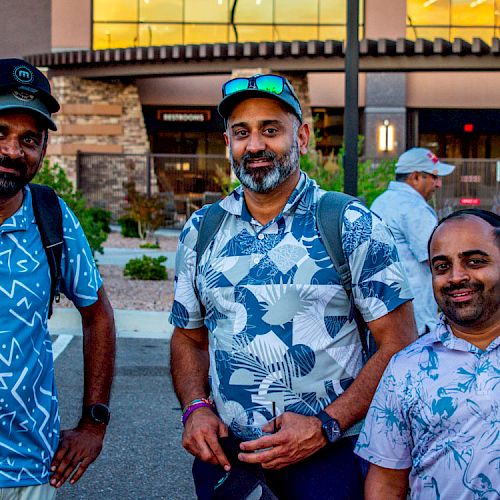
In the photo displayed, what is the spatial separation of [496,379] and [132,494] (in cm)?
364

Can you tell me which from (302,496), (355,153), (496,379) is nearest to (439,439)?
(496,379)

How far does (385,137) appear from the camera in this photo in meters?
31.2

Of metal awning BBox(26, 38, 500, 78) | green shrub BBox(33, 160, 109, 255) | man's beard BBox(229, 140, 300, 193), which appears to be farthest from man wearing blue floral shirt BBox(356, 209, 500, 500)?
metal awning BBox(26, 38, 500, 78)

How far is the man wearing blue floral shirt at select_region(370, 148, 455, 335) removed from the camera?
21.7 feet

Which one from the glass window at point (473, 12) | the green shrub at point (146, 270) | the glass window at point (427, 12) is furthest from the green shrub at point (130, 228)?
the glass window at point (473, 12)

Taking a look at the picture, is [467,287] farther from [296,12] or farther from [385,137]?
[296,12]

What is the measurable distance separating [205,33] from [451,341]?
32503 mm

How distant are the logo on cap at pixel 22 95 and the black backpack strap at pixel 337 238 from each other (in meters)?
0.98

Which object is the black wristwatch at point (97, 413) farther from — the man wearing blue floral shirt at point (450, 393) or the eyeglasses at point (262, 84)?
the eyeglasses at point (262, 84)

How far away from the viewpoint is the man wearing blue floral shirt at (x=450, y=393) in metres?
2.65

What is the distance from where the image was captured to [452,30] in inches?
1313

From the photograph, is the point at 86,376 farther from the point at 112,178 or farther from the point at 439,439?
the point at 112,178

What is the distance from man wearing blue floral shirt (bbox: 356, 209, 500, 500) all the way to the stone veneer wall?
2803 centimetres

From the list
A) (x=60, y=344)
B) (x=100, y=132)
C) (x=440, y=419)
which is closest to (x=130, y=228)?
(x=100, y=132)
